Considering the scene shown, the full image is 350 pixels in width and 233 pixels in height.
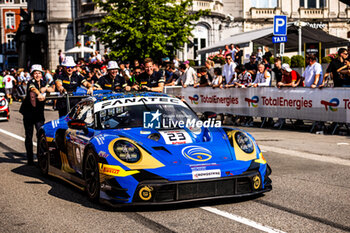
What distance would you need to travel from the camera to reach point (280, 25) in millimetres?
18594

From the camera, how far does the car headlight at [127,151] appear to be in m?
6.35

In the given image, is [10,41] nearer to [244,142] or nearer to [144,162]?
[244,142]

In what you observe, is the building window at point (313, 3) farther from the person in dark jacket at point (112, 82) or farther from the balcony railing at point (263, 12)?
the person in dark jacket at point (112, 82)

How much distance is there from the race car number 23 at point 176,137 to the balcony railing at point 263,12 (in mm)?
45031

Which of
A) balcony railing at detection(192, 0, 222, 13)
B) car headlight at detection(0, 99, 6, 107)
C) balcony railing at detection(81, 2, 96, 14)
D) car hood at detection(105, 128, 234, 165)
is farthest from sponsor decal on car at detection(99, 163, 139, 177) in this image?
balcony railing at detection(81, 2, 96, 14)

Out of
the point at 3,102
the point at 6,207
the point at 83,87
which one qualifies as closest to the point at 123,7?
the point at 3,102

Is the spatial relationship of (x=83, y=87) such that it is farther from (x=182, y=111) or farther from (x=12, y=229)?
(x=12, y=229)

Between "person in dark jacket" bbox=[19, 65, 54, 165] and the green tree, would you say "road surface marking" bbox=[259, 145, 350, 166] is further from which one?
the green tree

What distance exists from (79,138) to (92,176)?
811mm

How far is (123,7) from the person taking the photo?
1182 inches

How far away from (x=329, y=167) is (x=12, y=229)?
216 inches

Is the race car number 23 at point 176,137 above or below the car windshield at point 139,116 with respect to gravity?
below

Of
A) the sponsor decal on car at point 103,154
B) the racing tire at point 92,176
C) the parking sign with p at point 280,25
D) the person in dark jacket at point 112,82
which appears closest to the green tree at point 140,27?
the parking sign with p at point 280,25

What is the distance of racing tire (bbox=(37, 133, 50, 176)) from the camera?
29.4 feet
